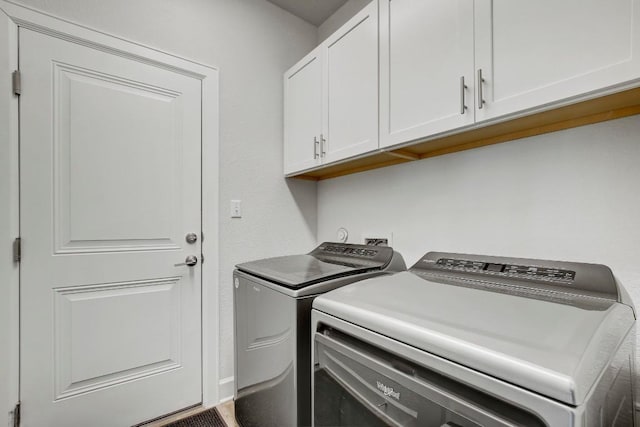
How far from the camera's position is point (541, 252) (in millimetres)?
1188

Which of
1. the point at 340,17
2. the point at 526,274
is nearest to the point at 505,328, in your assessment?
the point at 526,274

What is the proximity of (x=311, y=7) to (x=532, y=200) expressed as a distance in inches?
75.4

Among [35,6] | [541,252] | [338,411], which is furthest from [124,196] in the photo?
[541,252]

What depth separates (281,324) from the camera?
1.19 m

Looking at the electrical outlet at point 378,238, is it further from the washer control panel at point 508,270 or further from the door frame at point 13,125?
the door frame at point 13,125

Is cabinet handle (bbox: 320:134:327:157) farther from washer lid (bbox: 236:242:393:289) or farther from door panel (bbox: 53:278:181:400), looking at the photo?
door panel (bbox: 53:278:181:400)

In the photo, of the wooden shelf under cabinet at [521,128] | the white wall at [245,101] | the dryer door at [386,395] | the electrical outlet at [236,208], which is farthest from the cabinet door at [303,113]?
the dryer door at [386,395]

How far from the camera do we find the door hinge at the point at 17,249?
1337mm

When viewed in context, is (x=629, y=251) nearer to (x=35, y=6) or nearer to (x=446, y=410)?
(x=446, y=410)

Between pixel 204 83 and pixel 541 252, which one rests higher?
pixel 204 83

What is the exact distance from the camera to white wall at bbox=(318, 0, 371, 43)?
6.52ft

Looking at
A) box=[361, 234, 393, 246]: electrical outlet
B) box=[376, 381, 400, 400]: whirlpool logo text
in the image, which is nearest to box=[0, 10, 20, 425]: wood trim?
box=[376, 381, 400, 400]: whirlpool logo text

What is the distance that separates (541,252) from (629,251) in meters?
0.24

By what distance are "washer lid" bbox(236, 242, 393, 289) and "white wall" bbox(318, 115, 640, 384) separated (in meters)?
0.23
